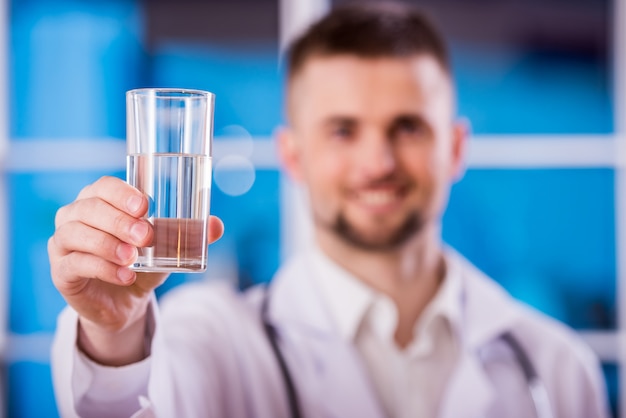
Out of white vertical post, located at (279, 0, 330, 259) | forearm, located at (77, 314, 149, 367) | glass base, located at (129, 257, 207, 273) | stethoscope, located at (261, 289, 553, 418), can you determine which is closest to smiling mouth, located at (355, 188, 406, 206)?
stethoscope, located at (261, 289, 553, 418)

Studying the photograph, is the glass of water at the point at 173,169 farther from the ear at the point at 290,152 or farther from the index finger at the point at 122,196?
the ear at the point at 290,152

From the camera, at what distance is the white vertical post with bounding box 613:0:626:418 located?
2.82 m

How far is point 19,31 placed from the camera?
2.97 meters

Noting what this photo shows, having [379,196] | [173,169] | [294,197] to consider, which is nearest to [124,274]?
[173,169]

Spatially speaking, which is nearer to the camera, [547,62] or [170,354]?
[170,354]

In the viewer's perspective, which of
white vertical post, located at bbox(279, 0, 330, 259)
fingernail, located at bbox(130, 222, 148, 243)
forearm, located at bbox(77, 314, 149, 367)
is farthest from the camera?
white vertical post, located at bbox(279, 0, 330, 259)

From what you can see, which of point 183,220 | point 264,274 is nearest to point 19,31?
point 264,274

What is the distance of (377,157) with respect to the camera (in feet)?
6.59

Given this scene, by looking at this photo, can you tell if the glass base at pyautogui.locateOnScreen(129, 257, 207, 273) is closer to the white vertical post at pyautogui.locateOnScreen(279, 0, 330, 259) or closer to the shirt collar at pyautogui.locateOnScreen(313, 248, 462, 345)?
the shirt collar at pyautogui.locateOnScreen(313, 248, 462, 345)

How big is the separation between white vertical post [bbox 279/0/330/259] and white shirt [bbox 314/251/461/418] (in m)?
0.74

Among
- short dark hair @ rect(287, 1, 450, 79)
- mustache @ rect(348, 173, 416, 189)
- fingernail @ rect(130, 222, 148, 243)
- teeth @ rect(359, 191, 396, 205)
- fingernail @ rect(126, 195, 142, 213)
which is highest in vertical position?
short dark hair @ rect(287, 1, 450, 79)

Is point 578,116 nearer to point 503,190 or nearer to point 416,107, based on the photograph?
point 503,190

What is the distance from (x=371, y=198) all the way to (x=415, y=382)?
455 millimetres

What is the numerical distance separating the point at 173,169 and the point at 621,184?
222 cm
